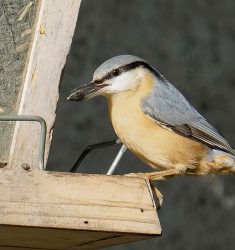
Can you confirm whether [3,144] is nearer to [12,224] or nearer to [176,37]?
[12,224]

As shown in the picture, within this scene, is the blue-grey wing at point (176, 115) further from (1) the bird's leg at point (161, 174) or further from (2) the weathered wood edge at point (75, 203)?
(2) the weathered wood edge at point (75, 203)

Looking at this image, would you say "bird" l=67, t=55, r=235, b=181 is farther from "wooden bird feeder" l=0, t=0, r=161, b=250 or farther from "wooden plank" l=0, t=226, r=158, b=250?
"wooden plank" l=0, t=226, r=158, b=250

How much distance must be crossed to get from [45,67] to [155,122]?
683 mm

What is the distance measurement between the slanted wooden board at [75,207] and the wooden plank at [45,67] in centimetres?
53

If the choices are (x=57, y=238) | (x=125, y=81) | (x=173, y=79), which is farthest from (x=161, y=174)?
(x=173, y=79)

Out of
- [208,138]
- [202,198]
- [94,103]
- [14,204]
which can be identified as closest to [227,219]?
[202,198]

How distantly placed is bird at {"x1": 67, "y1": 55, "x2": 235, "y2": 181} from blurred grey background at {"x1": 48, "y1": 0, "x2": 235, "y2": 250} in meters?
2.06

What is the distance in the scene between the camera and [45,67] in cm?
388

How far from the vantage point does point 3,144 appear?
12.7 feet

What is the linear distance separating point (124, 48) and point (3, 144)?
3026 millimetres

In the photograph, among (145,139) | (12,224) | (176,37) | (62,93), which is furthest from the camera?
(176,37)

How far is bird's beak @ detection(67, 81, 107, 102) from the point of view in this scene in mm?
4102

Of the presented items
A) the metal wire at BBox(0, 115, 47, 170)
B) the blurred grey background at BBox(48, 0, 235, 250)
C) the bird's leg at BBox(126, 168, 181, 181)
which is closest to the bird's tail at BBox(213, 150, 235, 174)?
the bird's leg at BBox(126, 168, 181, 181)

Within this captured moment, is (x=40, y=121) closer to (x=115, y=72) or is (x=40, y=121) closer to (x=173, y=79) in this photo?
(x=115, y=72)
